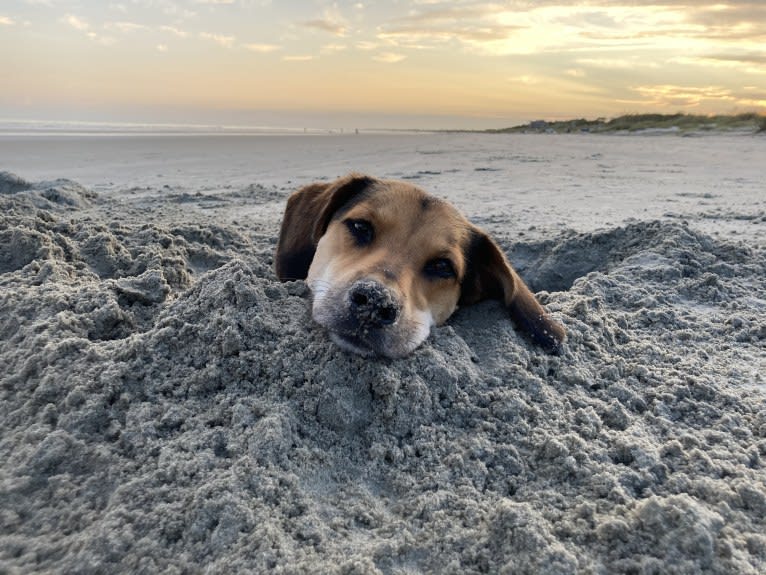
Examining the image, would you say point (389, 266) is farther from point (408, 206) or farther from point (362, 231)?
point (408, 206)

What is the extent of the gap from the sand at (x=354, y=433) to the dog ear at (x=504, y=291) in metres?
0.10

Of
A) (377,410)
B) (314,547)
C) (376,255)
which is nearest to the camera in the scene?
(314,547)

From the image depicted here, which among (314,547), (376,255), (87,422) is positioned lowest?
(314,547)

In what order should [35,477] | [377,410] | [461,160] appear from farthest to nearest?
[461,160] → [377,410] → [35,477]

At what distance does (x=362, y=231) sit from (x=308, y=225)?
68 centimetres

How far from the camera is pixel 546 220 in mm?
7723

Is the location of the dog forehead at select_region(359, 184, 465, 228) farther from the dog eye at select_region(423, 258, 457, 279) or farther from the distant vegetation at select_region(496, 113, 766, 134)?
the distant vegetation at select_region(496, 113, 766, 134)

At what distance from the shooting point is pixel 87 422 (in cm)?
249

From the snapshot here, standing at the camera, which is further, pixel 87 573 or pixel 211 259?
pixel 211 259

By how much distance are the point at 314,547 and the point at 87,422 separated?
1.16 metres

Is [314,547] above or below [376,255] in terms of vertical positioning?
below

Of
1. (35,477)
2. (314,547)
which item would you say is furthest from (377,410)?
(35,477)

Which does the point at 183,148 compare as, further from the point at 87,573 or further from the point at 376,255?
the point at 87,573

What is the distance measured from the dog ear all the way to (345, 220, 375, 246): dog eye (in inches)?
28.3
